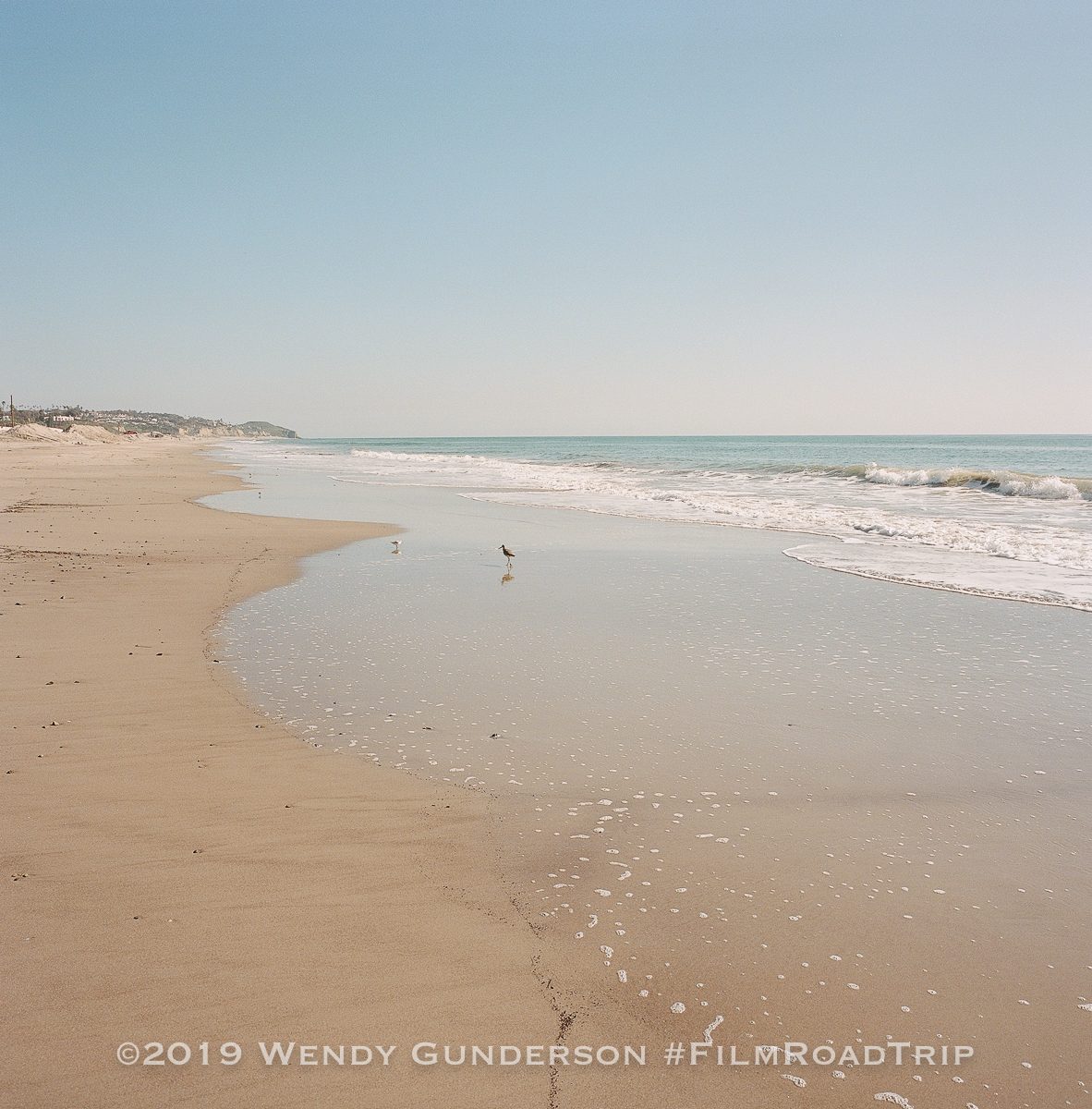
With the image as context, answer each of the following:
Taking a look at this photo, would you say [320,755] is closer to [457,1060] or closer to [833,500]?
[457,1060]

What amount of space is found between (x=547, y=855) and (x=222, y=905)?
5.24ft

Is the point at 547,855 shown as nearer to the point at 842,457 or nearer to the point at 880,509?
the point at 880,509

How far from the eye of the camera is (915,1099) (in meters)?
2.53

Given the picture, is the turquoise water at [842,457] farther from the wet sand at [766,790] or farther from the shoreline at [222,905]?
the shoreline at [222,905]

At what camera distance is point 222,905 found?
11.3ft

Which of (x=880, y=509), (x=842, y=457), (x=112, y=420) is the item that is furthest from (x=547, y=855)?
(x=112, y=420)

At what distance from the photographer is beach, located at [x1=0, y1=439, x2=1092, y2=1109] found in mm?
2699

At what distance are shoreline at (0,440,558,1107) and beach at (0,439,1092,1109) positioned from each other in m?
0.02

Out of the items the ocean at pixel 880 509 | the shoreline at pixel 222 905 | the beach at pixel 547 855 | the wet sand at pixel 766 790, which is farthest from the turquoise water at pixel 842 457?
the shoreline at pixel 222 905

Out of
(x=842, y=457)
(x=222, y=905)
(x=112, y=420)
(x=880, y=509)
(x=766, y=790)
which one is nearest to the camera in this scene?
(x=222, y=905)

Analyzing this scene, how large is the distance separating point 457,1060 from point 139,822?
2.55 metres

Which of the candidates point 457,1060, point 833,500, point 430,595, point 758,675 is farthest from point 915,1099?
point 833,500

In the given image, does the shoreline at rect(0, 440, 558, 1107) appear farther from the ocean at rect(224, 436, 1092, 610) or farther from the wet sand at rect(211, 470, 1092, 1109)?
the ocean at rect(224, 436, 1092, 610)

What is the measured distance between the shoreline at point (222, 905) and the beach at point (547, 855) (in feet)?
0.05
